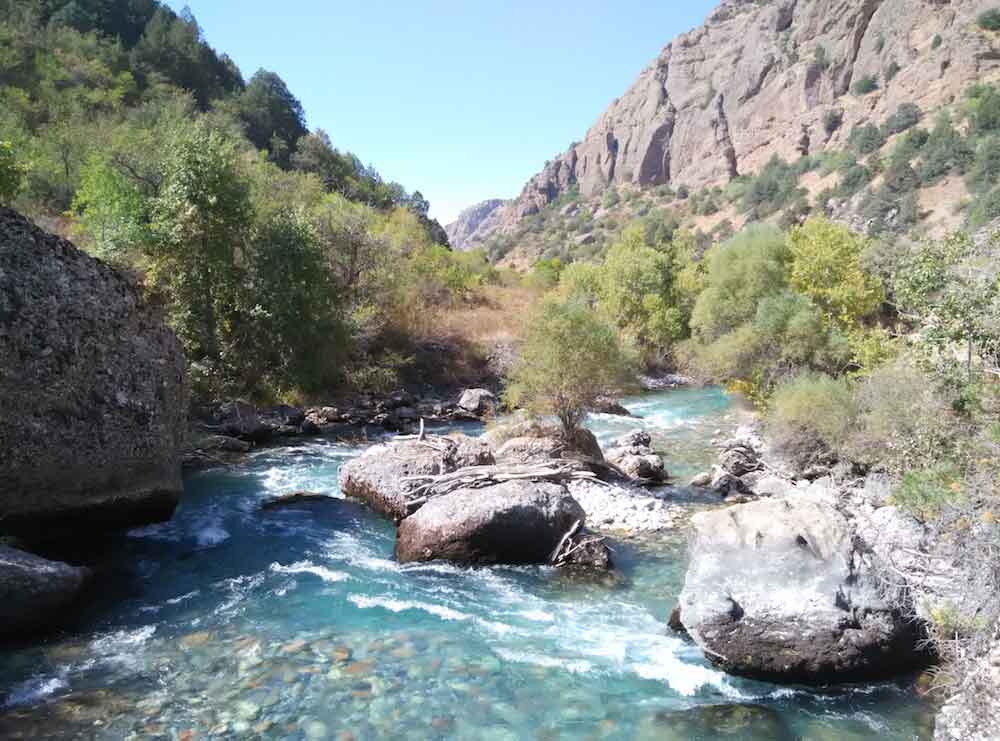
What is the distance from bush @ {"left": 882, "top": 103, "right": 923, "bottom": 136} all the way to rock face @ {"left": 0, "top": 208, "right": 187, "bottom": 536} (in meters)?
96.1

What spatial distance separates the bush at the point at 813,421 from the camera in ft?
51.2

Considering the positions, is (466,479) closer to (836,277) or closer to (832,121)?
(836,277)

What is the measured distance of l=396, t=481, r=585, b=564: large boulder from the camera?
10664 millimetres

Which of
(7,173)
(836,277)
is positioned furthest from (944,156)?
(7,173)

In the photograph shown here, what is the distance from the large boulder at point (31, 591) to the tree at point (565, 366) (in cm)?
1129

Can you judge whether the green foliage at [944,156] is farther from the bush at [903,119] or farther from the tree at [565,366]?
the tree at [565,366]

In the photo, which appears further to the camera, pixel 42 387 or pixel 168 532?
pixel 168 532

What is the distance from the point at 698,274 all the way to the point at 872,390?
3356 cm

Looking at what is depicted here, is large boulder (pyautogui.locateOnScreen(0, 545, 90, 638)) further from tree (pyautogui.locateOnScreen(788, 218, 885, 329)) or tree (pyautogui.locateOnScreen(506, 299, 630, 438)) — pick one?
tree (pyautogui.locateOnScreen(788, 218, 885, 329))

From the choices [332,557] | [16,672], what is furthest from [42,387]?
→ [332,557]

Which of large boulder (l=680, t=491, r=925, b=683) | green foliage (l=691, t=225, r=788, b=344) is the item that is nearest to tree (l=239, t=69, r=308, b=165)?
green foliage (l=691, t=225, r=788, b=344)

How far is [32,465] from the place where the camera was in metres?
9.65

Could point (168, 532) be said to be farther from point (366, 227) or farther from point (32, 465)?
point (366, 227)

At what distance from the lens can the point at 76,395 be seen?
404 inches
